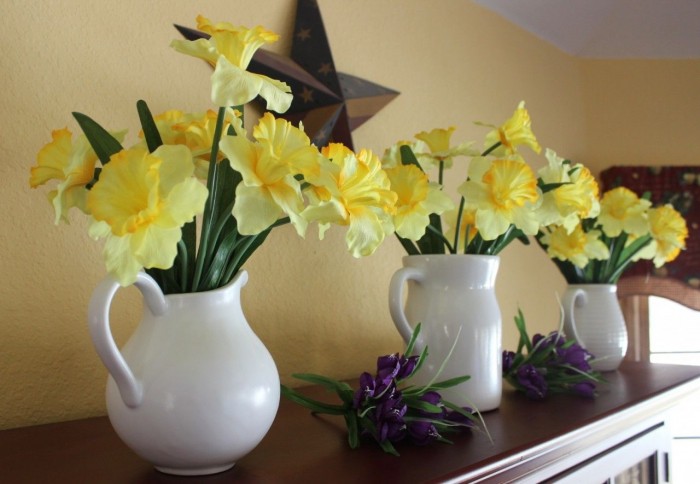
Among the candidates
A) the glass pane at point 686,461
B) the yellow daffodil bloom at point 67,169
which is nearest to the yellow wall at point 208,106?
the yellow daffodil bloom at point 67,169

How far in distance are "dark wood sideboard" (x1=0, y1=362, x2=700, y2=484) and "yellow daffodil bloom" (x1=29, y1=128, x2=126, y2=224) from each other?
0.23 meters

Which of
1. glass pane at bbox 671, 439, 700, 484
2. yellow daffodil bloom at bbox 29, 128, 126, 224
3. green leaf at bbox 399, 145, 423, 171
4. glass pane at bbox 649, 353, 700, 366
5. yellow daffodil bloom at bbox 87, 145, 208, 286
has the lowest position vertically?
glass pane at bbox 671, 439, 700, 484

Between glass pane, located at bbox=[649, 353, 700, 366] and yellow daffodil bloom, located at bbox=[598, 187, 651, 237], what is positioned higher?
yellow daffodil bloom, located at bbox=[598, 187, 651, 237]

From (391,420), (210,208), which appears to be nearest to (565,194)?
(391,420)

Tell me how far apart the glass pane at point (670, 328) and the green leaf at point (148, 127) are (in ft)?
6.15

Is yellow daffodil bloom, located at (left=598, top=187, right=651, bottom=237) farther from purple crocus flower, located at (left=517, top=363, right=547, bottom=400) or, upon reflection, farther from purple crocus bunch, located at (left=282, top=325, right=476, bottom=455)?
purple crocus bunch, located at (left=282, top=325, right=476, bottom=455)

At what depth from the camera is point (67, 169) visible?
1.89ft

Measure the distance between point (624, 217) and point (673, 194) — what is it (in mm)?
868

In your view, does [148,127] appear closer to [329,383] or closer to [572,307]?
[329,383]

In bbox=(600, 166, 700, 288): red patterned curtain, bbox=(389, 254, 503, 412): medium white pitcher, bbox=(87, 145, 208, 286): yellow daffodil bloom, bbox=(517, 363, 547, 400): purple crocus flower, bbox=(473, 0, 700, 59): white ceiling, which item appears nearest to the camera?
bbox=(87, 145, 208, 286): yellow daffodil bloom

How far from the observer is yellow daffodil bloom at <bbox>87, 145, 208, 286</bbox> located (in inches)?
19.4

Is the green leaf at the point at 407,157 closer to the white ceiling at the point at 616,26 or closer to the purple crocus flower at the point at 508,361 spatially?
the purple crocus flower at the point at 508,361

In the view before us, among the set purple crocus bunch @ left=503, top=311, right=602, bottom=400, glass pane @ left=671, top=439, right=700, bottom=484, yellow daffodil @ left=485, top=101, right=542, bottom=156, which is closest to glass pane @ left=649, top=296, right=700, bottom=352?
glass pane @ left=671, top=439, right=700, bottom=484

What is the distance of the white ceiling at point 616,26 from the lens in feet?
6.08
